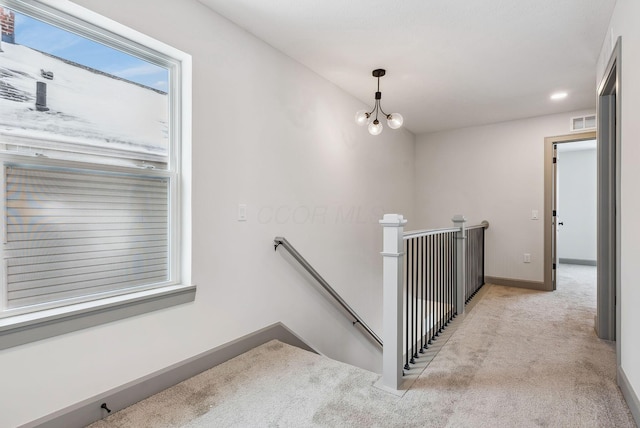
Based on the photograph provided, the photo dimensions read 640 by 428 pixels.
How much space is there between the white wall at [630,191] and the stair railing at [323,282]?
209cm

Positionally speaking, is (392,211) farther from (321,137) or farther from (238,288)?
(238,288)

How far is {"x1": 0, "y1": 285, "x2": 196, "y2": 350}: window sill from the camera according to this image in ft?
4.60

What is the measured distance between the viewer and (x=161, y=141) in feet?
6.68

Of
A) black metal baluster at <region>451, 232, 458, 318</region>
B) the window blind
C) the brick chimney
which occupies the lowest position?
black metal baluster at <region>451, 232, 458, 318</region>

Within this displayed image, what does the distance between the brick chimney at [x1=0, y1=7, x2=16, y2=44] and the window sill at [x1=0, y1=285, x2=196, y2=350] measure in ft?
4.12

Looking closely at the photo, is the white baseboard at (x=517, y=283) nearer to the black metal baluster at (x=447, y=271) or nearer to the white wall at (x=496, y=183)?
the white wall at (x=496, y=183)

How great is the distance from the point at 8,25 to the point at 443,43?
8.65ft

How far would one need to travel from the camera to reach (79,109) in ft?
5.48

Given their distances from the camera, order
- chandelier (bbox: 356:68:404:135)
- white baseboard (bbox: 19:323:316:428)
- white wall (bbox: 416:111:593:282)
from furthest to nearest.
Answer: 1. white wall (bbox: 416:111:593:282)
2. chandelier (bbox: 356:68:404:135)
3. white baseboard (bbox: 19:323:316:428)

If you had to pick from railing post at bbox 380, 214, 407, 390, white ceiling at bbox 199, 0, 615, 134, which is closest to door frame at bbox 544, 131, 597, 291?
white ceiling at bbox 199, 0, 615, 134

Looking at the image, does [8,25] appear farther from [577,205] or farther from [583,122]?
[577,205]

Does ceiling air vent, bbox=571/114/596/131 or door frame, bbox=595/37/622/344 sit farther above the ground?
ceiling air vent, bbox=571/114/596/131

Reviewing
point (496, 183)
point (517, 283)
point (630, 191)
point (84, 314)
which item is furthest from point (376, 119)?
point (517, 283)

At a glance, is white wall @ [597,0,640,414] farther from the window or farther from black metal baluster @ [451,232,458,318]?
the window
